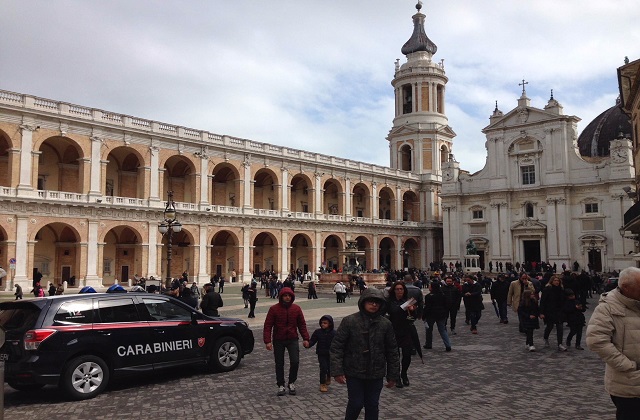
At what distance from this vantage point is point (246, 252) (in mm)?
42562

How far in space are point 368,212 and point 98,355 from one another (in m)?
46.8

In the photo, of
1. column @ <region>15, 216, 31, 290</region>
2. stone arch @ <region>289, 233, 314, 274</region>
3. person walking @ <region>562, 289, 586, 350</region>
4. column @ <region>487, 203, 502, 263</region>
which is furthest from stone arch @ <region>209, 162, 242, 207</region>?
person walking @ <region>562, 289, 586, 350</region>

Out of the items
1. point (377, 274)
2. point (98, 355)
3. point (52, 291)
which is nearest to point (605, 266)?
point (377, 274)

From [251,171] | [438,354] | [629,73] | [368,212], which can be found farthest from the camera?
[368,212]

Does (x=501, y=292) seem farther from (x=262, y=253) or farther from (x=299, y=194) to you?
(x=299, y=194)

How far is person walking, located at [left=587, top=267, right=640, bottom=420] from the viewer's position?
157 inches

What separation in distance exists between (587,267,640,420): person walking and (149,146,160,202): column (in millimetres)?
36106

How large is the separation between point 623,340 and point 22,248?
109 ft

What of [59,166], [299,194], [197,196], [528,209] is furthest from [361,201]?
[59,166]

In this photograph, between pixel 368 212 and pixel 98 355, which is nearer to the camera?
pixel 98 355

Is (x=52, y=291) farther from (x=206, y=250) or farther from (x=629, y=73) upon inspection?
(x=629, y=73)

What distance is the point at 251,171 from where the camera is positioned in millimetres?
43844

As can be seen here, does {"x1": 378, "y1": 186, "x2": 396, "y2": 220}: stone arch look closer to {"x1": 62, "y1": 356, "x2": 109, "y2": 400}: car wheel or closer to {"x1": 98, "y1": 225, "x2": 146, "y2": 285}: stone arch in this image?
{"x1": 98, "y1": 225, "x2": 146, "y2": 285}: stone arch

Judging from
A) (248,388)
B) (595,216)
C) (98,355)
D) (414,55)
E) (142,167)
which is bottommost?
(248,388)
